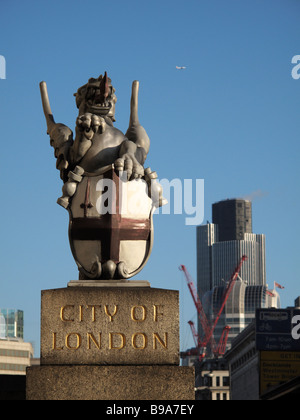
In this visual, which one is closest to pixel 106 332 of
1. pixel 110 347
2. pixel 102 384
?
pixel 110 347

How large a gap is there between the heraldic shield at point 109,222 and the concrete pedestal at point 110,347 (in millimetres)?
753

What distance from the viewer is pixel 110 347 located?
14.6m

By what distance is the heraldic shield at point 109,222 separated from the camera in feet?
51.1

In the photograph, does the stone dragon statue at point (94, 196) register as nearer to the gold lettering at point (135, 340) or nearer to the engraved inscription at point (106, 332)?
the engraved inscription at point (106, 332)

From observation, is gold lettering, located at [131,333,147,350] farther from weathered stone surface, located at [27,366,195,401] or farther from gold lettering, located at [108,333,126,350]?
weathered stone surface, located at [27,366,195,401]

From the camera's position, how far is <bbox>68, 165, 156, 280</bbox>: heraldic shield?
15.6 m

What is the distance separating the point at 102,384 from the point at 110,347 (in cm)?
54

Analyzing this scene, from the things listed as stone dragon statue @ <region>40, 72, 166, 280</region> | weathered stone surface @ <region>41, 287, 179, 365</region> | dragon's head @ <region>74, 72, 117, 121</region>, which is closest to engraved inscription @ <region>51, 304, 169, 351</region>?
weathered stone surface @ <region>41, 287, 179, 365</region>

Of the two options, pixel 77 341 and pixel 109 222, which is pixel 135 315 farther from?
pixel 109 222

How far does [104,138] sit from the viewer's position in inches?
628

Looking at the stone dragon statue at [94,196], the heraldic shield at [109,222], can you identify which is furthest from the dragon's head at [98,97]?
the heraldic shield at [109,222]

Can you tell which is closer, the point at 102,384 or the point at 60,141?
the point at 102,384
